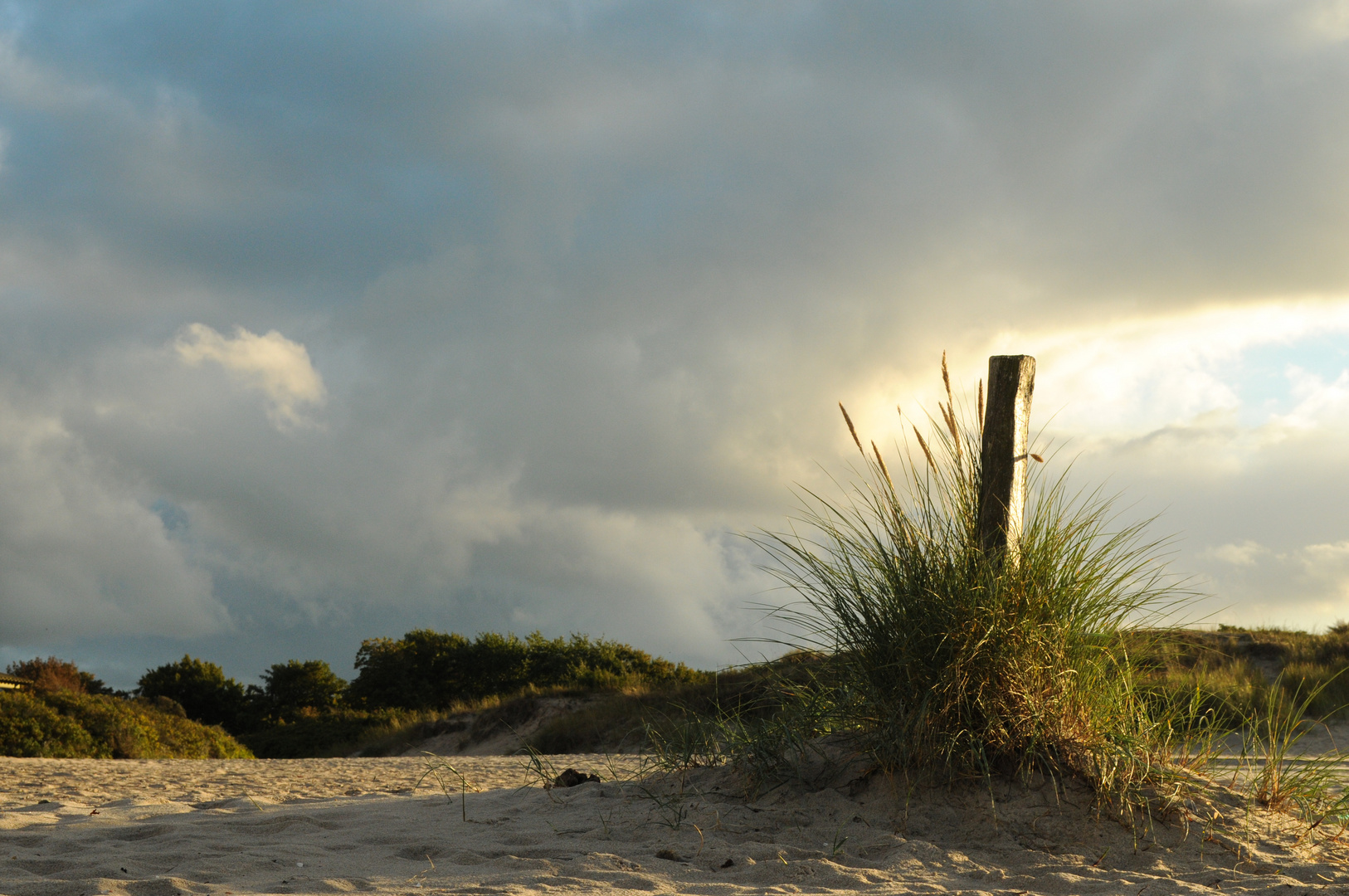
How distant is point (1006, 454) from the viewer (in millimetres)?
5195

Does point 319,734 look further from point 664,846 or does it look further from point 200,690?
point 664,846

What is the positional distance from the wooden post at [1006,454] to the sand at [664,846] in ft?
4.11

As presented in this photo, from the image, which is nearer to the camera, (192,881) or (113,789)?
(192,881)

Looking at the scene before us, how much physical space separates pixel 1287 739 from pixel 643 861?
3.47 meters

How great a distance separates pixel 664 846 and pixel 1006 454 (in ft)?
8.93

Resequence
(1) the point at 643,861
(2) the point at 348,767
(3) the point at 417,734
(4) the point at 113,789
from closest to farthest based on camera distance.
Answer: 1. (1) the point at 643,861
2. (4) the point at 113,789
3. (2) the point at 348,767
4. (3) the point at 417,734

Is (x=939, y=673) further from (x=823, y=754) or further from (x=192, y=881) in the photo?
(x=192, y=881)

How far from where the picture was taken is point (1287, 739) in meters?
4.96

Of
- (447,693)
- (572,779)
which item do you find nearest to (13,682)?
(447,693)

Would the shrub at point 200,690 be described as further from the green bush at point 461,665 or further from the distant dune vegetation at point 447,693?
the green bush at point 461,665

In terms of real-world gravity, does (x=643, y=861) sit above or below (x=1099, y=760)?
below

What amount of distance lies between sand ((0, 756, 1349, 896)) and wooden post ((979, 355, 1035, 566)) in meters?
1.25

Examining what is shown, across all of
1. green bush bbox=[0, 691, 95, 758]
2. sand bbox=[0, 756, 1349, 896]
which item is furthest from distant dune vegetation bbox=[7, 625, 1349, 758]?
sand bbox=[0, 756, 1349, 896]

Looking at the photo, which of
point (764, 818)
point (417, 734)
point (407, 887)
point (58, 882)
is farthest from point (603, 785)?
point (417, 734)
